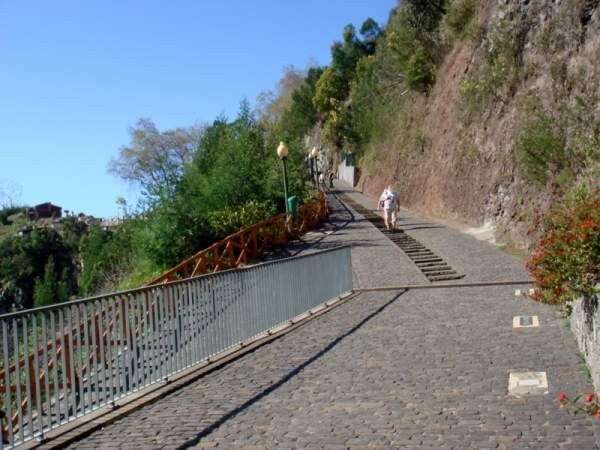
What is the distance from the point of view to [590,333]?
6.94m

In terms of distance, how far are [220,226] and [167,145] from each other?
55024 millimetres

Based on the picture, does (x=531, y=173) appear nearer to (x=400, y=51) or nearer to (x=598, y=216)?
(x=598, y=216)

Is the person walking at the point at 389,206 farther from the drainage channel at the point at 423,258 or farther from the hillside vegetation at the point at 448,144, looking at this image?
the hillside vegetation at the point at 448,144

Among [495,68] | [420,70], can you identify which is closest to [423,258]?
[495,68]

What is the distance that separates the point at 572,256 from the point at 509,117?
20.9m

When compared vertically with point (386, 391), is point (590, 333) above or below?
above

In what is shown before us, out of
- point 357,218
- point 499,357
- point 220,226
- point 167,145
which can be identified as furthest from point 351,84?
point 499,357

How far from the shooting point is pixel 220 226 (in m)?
25.5

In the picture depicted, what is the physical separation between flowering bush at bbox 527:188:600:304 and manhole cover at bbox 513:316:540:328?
2823mm

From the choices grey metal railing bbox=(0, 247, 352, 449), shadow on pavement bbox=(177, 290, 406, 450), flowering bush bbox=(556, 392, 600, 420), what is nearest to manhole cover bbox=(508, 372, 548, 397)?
flowering bush bbox=(556, 392, 600, 420)

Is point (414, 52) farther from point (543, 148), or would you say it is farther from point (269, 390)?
point (269, 390)

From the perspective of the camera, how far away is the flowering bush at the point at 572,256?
255 inches

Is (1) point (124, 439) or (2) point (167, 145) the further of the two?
(2) point (167, 145)

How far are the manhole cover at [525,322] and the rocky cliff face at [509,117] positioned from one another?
274 inches
